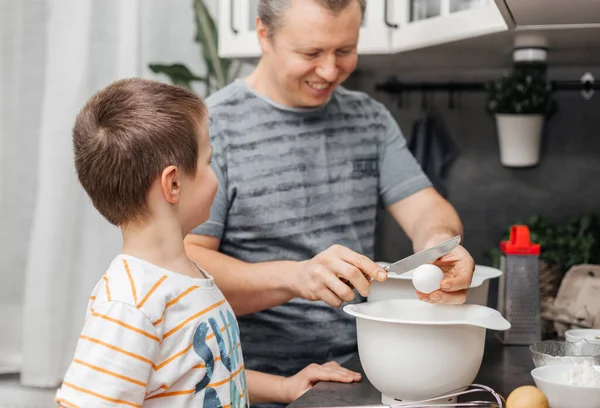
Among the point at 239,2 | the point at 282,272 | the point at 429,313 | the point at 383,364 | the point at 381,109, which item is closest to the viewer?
the point at 383,364

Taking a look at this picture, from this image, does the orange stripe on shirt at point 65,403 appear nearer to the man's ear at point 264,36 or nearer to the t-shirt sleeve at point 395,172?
the man's ear at point 264,36

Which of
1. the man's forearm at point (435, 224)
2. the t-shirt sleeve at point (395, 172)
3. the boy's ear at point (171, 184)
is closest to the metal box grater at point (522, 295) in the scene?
the man's forearm at point (435, 224)

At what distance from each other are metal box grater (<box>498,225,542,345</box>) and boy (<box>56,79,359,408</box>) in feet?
2.20

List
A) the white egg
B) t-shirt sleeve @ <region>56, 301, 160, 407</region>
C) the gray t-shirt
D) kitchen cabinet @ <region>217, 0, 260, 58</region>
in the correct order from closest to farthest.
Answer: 1. t-shirt sleeve @ <region>56, 301, 160, 407</region>
2. the white egg
3. the gray t-shirt
4. kitchen cabinet @ <region>217, 0, 260, 58</region>

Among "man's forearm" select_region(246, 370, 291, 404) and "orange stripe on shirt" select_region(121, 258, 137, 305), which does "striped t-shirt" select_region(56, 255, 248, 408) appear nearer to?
"orange stripe on shirt" select_region(121, 258, 137, 305)

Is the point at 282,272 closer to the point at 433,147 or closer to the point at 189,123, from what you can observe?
the point at 189,123

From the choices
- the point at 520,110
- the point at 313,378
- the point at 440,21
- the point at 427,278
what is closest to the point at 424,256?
the point at 427,278

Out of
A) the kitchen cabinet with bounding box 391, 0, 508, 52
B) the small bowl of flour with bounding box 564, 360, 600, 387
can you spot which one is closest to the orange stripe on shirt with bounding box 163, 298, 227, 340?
the small bowl of flour with bounding box 564, 360, 600, 387

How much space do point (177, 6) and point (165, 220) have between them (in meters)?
1.39

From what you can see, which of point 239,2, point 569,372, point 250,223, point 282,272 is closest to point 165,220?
point 282,272

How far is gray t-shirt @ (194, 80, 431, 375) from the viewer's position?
1.55 metres

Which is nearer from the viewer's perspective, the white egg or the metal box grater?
the white egg

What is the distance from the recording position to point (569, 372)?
3.54 feet

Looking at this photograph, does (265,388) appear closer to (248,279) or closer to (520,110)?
(248,279)
